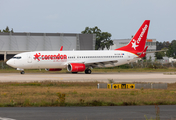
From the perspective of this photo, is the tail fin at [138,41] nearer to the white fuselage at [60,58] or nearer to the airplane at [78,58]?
the airplane at [78,58]

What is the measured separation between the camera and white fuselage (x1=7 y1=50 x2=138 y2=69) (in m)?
43.1

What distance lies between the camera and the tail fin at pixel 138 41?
4941cm

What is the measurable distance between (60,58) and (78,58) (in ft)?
10.0

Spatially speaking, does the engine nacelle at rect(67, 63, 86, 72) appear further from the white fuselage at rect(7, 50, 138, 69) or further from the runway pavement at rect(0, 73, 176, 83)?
the runway pavement at rect(0, 73, 176, 83)

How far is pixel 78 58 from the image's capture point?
4591 centimetres

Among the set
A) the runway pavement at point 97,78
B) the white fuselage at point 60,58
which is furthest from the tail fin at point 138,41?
the runway pavement at point 97,78

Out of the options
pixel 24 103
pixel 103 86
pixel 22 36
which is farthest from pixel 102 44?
pixel 24 103
